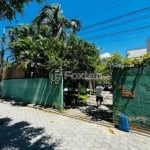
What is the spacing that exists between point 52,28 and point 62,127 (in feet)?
49.2

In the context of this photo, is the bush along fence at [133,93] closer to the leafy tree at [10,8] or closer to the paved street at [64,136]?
the paved street at [64,136]

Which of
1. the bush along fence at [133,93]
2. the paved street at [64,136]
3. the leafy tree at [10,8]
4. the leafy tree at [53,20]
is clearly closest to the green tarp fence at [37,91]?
the paved street at [64,136]

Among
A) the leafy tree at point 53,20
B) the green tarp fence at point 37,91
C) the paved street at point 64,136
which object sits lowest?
the paved street at point 64,136

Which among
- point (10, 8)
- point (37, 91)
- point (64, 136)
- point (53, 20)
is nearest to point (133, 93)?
point (64, 136)

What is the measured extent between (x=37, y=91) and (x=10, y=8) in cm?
1054

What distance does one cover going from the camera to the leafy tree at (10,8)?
241 inches

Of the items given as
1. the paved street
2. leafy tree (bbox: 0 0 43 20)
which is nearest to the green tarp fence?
the paved street

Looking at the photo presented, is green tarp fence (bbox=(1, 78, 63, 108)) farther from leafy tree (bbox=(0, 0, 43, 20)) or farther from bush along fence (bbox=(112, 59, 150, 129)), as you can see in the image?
leafy tree (bbox=(0, 0, 43, 20))

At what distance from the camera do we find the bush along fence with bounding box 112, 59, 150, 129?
8.62 meters

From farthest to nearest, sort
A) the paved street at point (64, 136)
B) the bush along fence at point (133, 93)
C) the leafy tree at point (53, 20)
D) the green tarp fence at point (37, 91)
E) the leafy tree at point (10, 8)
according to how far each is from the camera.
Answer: the leafy tree at point (53, 20), the green tarp fence at point (37, 91), the bush along fence at point (133, 93), the paved street at point (64, 136), the leafy tree at point (10, 8)

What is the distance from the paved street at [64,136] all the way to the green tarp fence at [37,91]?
313 centimetres

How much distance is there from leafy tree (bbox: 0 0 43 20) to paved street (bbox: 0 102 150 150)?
4151 millimetres

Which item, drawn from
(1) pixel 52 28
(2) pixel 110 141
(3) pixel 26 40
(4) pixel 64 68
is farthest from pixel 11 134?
(1) pixel 52 28

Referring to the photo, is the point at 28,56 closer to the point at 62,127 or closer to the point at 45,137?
the point at 62,127
